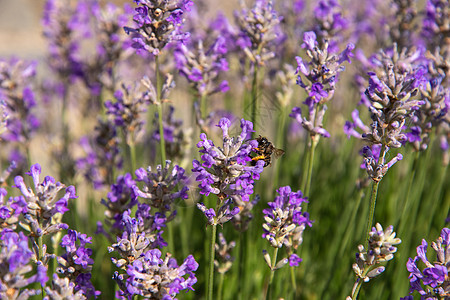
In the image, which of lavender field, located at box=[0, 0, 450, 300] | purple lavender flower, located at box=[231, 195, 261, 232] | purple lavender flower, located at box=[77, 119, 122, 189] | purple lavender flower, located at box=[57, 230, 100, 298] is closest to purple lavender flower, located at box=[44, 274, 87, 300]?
lavender field, located at box=[0, 0, 450, 300]

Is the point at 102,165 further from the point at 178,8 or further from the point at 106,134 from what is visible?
the point at 178,8

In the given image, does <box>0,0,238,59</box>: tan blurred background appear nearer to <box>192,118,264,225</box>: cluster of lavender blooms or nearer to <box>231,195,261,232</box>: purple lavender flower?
<box>231,195,261,232</box>: purple lavender flower

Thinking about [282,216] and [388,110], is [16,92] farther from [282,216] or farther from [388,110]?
[388,110]

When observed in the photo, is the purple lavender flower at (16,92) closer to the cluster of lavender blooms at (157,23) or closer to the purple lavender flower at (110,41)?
the purple lavender flower at (110,41)

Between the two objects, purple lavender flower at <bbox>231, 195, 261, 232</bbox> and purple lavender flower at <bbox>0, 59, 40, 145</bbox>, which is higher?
purple lavender flower at <bbox>0, 59, 40, 145</bbox>

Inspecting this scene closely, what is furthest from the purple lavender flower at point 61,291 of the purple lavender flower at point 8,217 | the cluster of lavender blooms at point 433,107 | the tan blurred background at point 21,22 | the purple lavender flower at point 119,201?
the tan blurred background at point 21,22

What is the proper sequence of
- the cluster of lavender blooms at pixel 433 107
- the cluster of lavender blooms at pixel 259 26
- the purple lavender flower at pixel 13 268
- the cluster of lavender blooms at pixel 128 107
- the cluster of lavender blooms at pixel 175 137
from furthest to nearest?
1. the cluster of lavender blooms at pixel 175 137
2. the cluster of lavender blooms at pixel 128 107
3. the cluster of lavender blooms at pixel 259 26
4. the cluster of lavender blooms at pixel 433 107
5. the purple lavender flower at pixel 13 268

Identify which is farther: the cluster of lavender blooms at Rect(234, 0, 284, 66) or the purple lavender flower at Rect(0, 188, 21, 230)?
the cluster of lavender blooms at Rect(234, 0, 284, 66)

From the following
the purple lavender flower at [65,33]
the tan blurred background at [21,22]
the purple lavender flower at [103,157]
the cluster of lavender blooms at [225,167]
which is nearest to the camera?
the cluster of lavender blooms at [225,167]
